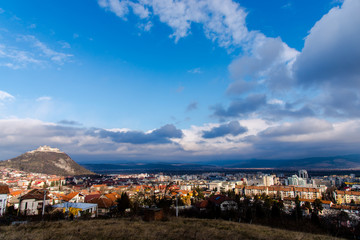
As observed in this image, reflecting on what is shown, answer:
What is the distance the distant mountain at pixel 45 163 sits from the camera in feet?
453

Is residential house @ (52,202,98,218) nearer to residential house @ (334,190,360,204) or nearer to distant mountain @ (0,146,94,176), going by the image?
residential house @ (334,190,360,204)

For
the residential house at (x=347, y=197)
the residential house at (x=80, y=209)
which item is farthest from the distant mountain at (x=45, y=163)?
the residential house at (x=347, y=197)

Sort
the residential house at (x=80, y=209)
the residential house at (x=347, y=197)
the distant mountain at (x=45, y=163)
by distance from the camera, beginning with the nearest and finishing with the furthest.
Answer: the residential house at (x=80, y=209), the residential house at (x=347, y=197), the distant mountain at (x=45, y=163)

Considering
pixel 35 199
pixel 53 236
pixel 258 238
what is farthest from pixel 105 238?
pixel 35 199

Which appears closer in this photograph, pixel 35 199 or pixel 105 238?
pixel 105 238

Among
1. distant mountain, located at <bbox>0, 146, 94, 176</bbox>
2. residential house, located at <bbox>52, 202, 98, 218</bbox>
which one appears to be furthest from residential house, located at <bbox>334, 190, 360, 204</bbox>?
distant mountain, located at <bbox>0, 146, 94, 176</bbox>

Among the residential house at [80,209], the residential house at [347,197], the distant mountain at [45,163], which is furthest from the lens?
the distant mountain at [45,163]

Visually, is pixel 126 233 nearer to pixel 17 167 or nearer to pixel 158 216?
pixel 158 216

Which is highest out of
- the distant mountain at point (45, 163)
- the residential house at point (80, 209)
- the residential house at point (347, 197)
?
the distant mountain at point (45, 163)

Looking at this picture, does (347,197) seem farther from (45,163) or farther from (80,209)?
(45,163)

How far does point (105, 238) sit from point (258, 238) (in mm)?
5791

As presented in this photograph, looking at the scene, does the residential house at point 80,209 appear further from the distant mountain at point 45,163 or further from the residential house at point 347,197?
the distant mountain at point 45,163

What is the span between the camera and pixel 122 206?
84.3ft

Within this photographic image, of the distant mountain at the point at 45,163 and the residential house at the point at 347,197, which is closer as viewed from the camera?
the residential house at the point at 347,197
